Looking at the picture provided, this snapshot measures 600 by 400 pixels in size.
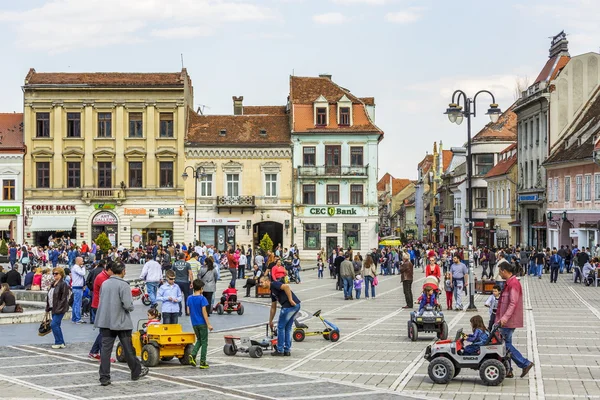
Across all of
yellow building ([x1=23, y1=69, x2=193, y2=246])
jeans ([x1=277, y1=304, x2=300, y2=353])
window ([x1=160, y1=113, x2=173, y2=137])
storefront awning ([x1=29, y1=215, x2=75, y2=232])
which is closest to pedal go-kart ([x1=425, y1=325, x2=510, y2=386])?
jeans ([x1=277, y1=304, x2=300, y2=353])

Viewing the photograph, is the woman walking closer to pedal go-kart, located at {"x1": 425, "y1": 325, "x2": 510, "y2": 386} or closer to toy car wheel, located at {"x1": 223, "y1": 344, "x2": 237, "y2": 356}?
toy car wheel, located at {"x1": 223, "y1": 344, "x2": 237, "y2": 356}

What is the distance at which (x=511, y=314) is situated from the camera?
15.2 m

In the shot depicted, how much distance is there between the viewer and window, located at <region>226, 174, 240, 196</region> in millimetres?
65625

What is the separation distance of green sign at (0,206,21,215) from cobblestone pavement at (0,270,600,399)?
4419 centimetres

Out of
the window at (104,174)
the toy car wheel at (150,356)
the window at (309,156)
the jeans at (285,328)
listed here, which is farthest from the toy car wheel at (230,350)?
the window at (104,174)

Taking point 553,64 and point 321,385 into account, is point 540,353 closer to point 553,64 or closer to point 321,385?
point 321,385

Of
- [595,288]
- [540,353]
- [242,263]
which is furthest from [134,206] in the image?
[540,353]

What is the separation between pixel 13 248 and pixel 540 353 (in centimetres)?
3555

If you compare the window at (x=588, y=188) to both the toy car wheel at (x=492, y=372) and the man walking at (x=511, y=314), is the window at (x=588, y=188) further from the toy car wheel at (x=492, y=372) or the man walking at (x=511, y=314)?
the toy car wheel at (x=492, y=372)

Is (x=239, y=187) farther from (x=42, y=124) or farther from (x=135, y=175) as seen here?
(x=42, y=124)

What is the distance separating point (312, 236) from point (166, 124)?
12.3 metres

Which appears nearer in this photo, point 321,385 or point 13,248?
point 321,385

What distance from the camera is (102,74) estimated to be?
65625mm

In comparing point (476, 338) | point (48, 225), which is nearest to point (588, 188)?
point (48, 225)
